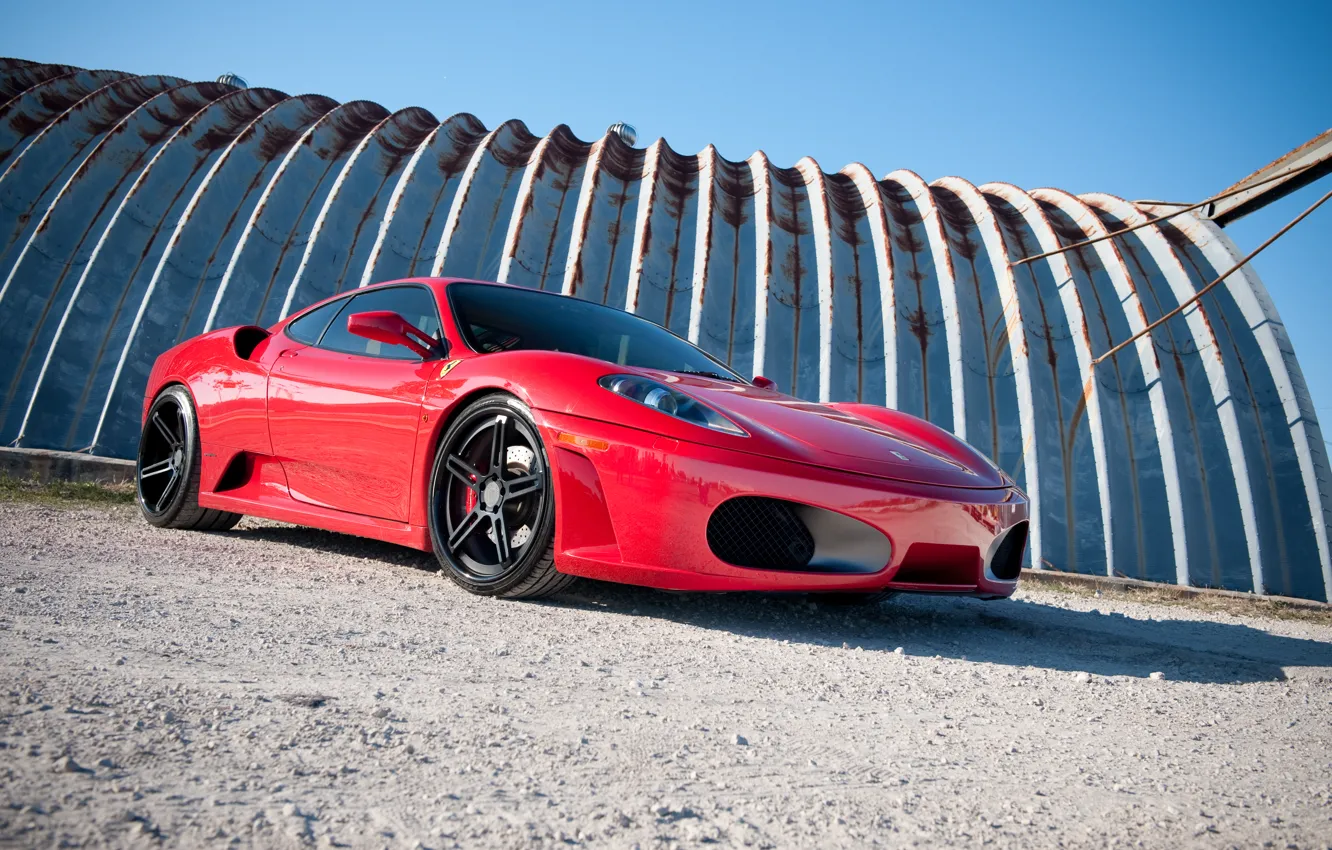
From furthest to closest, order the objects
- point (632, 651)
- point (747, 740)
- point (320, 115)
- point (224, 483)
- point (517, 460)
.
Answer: point (320, 115) < point (224, 483) < point (517, 460) < point (632, 651) < point (747, 740)

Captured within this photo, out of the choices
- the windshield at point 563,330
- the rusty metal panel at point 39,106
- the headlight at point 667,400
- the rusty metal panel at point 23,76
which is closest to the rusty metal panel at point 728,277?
the windshield at point 563,330

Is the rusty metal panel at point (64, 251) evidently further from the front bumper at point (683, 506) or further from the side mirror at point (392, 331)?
the front bumper at point (683, 506)

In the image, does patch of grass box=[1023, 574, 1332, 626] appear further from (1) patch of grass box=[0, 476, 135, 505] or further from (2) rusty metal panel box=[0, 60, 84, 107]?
(2) rusty metal panel box=[0, 60, 84, 107]

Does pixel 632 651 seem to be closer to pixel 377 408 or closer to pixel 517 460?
pixel 517 460

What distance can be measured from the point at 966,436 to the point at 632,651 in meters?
6.59

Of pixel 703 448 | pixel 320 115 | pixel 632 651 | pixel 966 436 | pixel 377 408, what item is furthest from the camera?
pixel 320 115

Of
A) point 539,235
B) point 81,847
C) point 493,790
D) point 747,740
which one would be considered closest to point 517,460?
point 747,740

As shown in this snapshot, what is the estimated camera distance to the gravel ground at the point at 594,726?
4.00 ft

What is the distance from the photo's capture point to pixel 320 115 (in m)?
12.5

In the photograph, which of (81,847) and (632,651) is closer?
(81,847)

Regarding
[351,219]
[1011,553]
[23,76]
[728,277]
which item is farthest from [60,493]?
[23,76]

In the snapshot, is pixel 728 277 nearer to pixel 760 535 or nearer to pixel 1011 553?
pixel 1011 553

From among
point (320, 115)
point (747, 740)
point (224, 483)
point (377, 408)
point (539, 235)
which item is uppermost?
point (320, 115)

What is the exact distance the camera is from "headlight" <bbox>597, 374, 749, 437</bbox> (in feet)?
9.53
